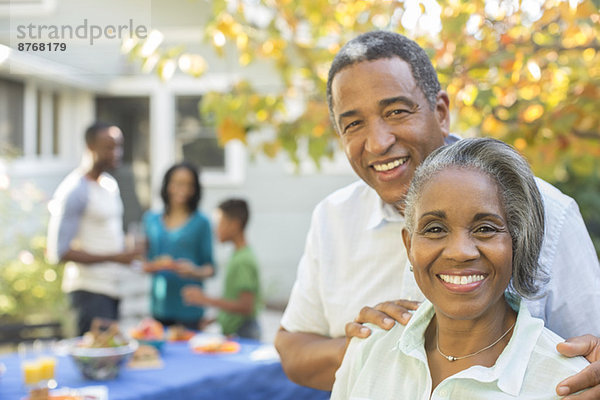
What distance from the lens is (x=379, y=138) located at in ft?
6.40

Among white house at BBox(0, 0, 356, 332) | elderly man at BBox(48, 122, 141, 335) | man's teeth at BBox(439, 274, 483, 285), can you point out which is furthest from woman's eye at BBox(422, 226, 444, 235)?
white house at BBox(0, 0, 356, 332)

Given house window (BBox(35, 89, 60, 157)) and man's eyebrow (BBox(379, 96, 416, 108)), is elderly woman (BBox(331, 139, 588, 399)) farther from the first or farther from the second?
house window (BBox(35, 89, 60, 157))

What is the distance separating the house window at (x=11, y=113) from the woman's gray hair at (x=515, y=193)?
895 centimetres

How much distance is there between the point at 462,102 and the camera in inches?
Answer: 146

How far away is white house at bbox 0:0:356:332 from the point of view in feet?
33.9

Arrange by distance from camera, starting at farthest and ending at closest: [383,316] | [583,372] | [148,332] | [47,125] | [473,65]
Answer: [47,125] → [148,332] → [473,65] → [383,316] → [583,372]

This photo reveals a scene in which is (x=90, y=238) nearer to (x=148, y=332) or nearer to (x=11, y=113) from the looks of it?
(x=148, y=332)

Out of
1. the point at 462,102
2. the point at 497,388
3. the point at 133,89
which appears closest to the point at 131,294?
the point at 133,89

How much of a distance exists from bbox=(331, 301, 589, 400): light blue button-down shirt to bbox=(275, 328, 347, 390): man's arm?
159 mm

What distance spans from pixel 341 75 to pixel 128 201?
10.1 meters

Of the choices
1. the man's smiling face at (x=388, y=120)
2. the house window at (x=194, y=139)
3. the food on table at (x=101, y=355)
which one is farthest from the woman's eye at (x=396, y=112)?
the house window at (x=194, y=139)

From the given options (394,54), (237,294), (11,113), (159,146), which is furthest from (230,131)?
(159,146)

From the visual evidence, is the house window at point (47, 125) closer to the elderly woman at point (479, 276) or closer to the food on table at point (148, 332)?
the food on table at point (148, 332)

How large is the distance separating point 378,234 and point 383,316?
34cm
